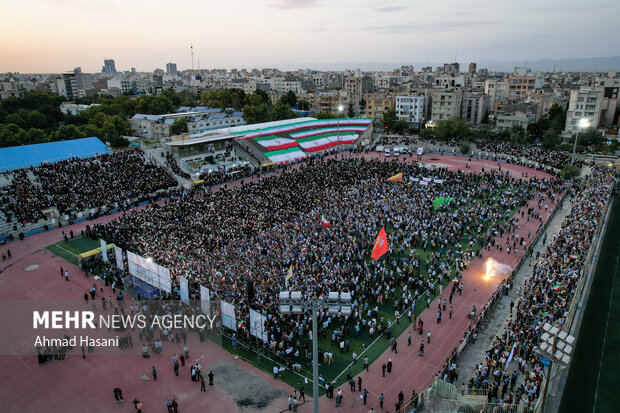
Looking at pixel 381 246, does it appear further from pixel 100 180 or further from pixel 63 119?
pixel 63 119

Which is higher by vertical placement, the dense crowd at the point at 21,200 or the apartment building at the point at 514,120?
the apartment building at the point at 514,120

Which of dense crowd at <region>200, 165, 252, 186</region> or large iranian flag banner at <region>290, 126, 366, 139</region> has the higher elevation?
large iranian flag banner at <region>290, 126, 366, 139</region>

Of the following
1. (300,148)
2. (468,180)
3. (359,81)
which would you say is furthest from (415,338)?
(359,81)

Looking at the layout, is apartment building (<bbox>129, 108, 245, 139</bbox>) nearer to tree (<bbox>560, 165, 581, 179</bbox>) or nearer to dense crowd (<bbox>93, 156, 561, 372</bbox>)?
dense crowd (<bbox>93, 156, 561, 372</bbox>)

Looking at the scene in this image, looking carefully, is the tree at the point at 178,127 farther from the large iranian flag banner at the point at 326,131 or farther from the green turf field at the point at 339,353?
the green turf field at the point at 339,353

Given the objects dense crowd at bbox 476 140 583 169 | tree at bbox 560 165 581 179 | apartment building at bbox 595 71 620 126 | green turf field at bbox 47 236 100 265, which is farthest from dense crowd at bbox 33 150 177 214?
apartment building at bbox 595 71 620 126

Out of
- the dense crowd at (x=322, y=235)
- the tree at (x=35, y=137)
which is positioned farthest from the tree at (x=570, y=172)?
the tree at (x=35, y=137)
